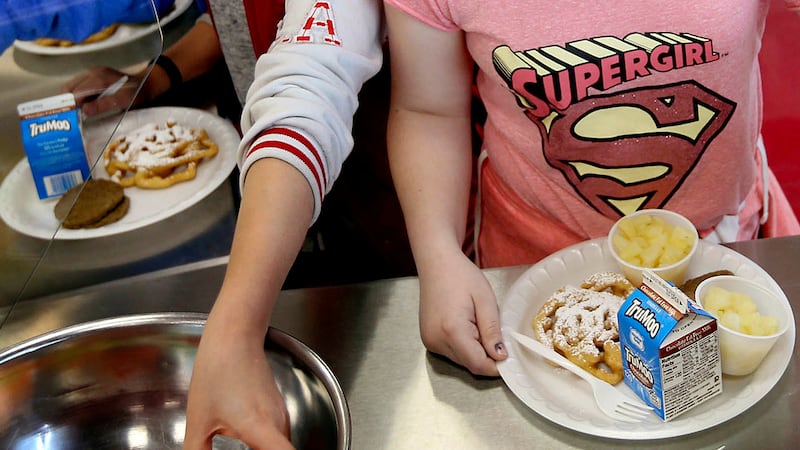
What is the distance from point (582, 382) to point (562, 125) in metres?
0.36

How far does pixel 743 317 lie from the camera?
0.84m

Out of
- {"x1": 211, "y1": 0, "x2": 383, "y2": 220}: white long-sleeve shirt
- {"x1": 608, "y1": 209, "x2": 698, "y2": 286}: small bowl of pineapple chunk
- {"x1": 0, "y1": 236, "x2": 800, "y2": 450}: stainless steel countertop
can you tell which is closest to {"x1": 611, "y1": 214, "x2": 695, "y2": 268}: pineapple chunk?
{"x1": 608, "y1": 209, "x2": 698, "y2": 286}: small bowl of pineapple chunk

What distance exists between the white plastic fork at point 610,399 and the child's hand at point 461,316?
6cm

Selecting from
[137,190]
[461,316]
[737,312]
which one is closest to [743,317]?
[737,312]

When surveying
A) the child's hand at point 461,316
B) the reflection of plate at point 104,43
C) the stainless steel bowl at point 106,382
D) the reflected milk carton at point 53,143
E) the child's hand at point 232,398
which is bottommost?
the stainless steel bowl at point 106,382

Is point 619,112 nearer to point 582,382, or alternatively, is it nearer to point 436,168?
point 436,168

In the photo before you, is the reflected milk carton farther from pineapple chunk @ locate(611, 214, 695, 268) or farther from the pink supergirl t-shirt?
pineapple chunk @ locate(611, 214, 695, 268)

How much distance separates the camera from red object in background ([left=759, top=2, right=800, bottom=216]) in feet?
5.70

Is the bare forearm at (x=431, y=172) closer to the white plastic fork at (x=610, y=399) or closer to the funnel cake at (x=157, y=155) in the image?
the white plastic fork at (x=610, y=399)

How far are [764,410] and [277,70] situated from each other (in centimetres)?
66

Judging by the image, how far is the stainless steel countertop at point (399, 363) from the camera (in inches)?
32.6

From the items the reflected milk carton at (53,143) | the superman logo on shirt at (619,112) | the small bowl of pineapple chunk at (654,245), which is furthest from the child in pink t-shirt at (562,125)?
the reflected milk carton at (53,143)

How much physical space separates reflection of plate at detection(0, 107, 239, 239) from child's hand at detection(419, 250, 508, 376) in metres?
0.43

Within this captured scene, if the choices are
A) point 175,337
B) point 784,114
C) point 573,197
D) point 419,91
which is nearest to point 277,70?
point 419,91
